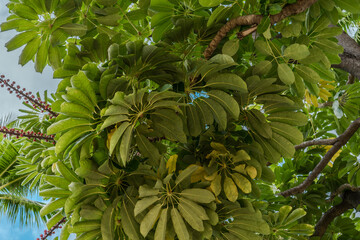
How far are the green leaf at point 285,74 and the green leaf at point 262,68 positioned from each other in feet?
0.15

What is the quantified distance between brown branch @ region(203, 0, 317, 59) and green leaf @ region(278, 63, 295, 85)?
13 centimetres

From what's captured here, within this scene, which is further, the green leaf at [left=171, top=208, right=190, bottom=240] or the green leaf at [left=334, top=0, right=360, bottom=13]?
the green leaf at [left=334, top=0, right=360, bottom=13]

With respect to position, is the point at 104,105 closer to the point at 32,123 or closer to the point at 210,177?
the point at 210,177

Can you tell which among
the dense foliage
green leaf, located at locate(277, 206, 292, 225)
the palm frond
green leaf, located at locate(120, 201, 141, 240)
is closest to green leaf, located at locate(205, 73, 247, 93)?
the dense foliage

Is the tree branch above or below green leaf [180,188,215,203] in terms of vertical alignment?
below

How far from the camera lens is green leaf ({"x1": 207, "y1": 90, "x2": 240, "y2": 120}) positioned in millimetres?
930

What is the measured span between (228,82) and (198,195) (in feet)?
0.98

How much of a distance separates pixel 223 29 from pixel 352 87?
3.22 feet

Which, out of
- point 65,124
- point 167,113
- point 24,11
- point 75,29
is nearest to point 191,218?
point 167,113

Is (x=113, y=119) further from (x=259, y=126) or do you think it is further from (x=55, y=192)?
(x=259, y=126)

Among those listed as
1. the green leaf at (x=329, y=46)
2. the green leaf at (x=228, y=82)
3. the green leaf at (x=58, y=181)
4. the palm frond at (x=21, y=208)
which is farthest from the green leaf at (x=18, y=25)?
the palm frond at (x=21, y=208)

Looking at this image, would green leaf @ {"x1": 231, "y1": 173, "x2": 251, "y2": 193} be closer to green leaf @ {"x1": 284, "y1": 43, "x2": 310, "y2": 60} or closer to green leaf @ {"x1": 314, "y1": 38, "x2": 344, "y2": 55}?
green leaf @ {"x1": 284, "y1": 43, "x2": 310, "y2": 60}

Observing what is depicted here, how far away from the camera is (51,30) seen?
1061 mm

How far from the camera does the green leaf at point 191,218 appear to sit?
0.86m
